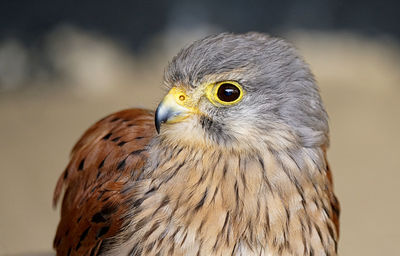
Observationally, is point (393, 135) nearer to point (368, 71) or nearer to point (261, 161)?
point (368, 71)

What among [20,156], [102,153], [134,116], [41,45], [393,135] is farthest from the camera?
[41,45]

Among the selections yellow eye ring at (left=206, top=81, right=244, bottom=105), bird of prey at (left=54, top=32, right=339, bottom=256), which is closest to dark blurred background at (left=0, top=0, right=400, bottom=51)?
bird of prey at (left=54, top=32, right=339, bottom=256)

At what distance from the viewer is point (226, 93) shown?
108 inches

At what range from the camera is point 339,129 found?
7.19m

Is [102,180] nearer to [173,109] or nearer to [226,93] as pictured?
[173,109]

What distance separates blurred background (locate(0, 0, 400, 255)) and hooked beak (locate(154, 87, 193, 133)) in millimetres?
3701

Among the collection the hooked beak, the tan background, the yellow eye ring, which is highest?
the yellow eye ring

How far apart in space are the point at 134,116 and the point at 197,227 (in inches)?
33.3

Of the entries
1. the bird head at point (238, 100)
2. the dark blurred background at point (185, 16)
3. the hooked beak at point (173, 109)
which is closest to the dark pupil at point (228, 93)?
the bird head at point (238, 100)

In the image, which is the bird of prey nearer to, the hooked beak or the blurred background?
the hooked beak

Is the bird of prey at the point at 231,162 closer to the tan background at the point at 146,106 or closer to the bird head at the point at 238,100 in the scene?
the bird head at the point at 238,100

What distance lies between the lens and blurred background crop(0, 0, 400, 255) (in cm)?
665

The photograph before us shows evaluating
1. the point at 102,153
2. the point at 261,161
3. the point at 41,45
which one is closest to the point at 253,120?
the point at 261,161

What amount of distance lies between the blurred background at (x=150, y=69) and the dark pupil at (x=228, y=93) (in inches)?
148
